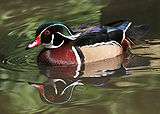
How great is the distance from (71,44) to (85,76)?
0.67m

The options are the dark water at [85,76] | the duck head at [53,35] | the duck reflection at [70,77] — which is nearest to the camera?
the dark water at [85,76]

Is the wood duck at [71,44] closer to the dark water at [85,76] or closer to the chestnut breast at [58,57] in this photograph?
the chestnut breast at [58,57]

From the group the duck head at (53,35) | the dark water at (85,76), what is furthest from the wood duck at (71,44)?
the dark water at (85,76)

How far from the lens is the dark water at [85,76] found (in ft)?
20.7

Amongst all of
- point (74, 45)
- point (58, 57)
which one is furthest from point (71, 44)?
point (58, 57)

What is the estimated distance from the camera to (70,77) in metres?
7.32

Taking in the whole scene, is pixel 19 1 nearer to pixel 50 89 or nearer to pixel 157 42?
pixel 157 42

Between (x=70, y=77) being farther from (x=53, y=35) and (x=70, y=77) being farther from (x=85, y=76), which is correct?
(x=53, y=35)

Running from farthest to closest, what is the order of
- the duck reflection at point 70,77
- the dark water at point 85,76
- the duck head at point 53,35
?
Result: 1. the duck head at point 53,35
2. the duck reflection at point 70,77
3. the dark water at point 85,76

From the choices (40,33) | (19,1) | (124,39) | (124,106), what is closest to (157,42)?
(124,39)

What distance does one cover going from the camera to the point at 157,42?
8.20 metres

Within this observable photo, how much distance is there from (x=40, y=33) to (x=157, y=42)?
170 centimetres

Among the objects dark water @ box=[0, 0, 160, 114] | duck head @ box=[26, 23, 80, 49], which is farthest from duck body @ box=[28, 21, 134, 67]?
dark water @ box=[0, 0, 160, 114]

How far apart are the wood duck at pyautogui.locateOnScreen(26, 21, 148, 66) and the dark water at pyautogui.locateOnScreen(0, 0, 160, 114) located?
0.42 feet
